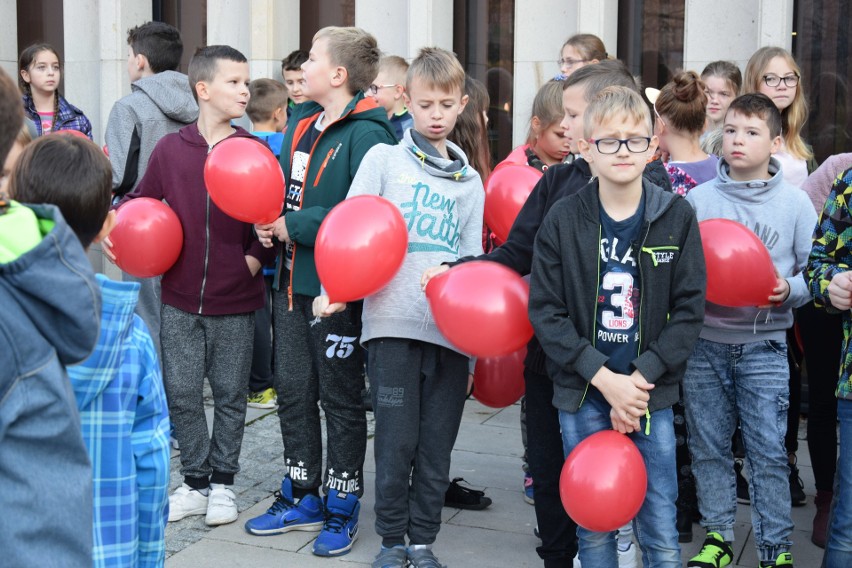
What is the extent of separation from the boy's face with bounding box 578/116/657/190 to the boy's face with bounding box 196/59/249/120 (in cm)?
202

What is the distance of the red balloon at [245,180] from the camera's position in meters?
4.51

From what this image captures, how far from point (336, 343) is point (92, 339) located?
2.46 meters

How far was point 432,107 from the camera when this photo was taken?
4426mm

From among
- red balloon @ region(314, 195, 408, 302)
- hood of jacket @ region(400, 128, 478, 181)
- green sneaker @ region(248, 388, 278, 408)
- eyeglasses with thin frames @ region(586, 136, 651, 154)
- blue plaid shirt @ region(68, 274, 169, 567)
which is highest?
eyeglasses with thin frames @ region(586, 136, 651, 154)

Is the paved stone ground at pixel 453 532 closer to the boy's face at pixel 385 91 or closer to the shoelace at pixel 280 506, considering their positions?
the shoelace at pixel 280 506

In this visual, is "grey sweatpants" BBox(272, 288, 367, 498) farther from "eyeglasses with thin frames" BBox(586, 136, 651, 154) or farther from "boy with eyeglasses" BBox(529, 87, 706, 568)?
"eyeglasses with thin frames" BBox(586, 136, 651, 154)

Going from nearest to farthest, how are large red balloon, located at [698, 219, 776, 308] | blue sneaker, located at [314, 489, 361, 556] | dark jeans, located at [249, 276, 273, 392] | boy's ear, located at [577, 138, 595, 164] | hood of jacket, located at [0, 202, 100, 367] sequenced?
hood of jacket, located at [0, 202, 100, 367], boy's ear, located at [577, 138, 595, 164], large red balloon, located at [698, 219, 776, 308], blue sneaker, located at [314, 489, 361, 556], dark jeans, located at [249, 276, 273, 392]

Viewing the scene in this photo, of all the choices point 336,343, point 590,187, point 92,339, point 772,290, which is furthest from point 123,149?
point 92,339

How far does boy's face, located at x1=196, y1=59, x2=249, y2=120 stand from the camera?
16.5 ft

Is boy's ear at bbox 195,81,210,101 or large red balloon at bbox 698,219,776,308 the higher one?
boy's ear at bbox 195,81,210,101

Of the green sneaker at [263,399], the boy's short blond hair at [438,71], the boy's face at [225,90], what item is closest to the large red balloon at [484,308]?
the boy's short blond hair at [438,71]

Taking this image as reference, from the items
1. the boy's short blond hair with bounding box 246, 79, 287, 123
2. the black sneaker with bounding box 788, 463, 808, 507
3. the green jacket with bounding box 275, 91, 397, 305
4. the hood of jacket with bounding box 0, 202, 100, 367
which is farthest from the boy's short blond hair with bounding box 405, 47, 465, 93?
the boy's short blond hair with bounding box 246, 79, 287, 123

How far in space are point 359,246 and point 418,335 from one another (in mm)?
489

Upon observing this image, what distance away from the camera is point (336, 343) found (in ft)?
15.4
